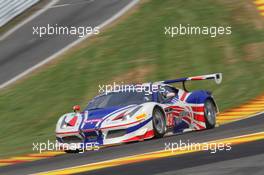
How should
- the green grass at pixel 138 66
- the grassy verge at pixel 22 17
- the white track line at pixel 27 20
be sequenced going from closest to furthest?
the green grass at pixel 138 66, the white track line at pixel 27 20, the grassy verge at pixel 22 17

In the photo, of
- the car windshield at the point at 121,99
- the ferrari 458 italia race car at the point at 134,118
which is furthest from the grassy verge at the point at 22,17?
the car windshield at the point at 121,99

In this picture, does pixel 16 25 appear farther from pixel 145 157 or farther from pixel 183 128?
pixel 145 157

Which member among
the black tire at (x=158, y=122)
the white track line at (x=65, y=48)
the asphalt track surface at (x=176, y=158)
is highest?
the white track line at (x=65, y=48)

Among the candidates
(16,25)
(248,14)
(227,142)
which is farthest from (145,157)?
(16,25)

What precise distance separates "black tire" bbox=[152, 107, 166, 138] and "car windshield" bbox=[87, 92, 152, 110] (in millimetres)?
406

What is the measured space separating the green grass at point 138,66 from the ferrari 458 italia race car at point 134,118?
10.0 ft

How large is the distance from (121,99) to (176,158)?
436cm

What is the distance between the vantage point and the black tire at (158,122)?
1363 centimetres

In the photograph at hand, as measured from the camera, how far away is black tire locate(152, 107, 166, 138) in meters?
13.6

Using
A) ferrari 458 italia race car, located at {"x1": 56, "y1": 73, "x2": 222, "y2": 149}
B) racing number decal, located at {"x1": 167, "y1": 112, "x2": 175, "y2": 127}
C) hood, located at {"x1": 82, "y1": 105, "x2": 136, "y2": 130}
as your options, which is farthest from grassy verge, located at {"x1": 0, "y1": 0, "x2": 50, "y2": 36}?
hood, located at {"x1": 82, "y1": 105, "x2": 136, "y2": 130}

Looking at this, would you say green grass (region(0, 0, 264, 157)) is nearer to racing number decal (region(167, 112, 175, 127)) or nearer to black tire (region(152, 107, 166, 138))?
racing number decal (region(167, 112, 175, 127))

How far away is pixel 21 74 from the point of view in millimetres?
25422

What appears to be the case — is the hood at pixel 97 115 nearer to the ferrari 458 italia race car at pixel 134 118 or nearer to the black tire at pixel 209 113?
the ferrari 458 italia race car at pixel 134 118

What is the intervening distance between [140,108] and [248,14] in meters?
14.2
